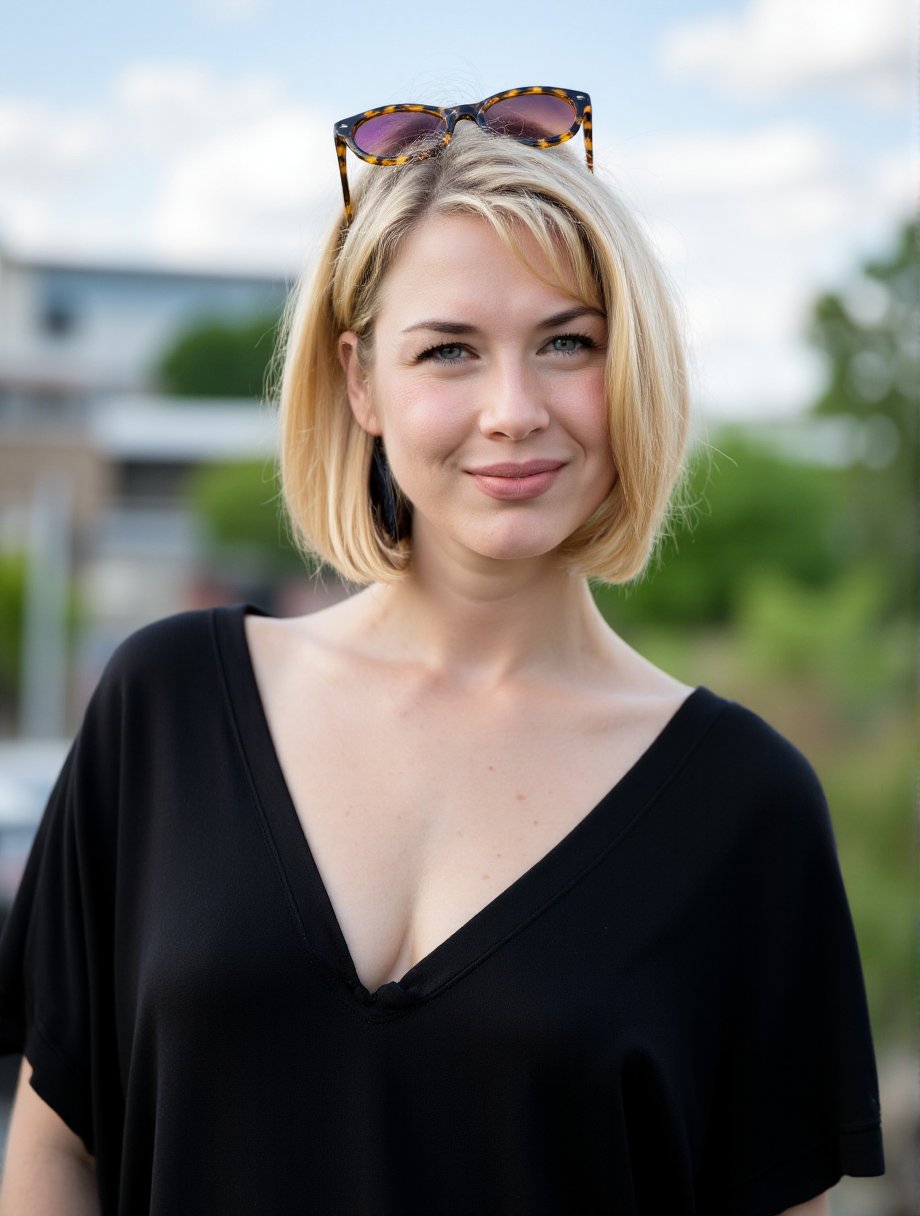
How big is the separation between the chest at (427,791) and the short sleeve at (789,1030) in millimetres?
210

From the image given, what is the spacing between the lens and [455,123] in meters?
1.76

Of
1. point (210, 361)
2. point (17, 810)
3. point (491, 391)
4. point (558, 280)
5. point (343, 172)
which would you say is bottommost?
point (17, 810)

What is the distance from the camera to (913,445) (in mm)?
18281

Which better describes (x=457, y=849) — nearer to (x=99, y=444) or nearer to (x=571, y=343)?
(x=571, y=343)

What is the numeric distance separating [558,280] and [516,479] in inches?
9.4

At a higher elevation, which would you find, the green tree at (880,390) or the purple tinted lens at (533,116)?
the green tree at (880,390)

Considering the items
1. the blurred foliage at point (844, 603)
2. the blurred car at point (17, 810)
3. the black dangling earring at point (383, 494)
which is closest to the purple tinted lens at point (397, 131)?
the black dangling earring at point (383, 494)

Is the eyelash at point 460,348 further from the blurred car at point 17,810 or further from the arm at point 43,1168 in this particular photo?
the blurred car at point 17,810

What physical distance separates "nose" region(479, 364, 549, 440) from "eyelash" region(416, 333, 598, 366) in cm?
6

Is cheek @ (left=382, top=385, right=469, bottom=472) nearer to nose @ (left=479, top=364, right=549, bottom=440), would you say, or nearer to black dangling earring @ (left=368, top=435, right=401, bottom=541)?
nose @ (left=479, top=364, right=549, bottom=440)

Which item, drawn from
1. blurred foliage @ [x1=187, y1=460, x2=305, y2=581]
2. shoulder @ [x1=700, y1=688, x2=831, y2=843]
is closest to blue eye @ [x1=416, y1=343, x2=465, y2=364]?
shoulder @ [x1=700, y1=688, x2=831, y2=843]

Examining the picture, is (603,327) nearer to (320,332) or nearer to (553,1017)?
(320,332)

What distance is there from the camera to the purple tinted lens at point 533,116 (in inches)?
67.9

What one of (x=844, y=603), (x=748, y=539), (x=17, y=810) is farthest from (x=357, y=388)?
(x=748, y=539)
